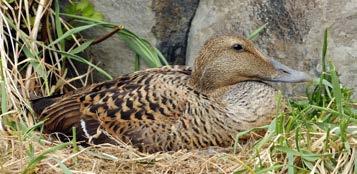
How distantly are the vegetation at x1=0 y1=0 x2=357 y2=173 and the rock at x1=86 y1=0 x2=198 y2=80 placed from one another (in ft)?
0.20

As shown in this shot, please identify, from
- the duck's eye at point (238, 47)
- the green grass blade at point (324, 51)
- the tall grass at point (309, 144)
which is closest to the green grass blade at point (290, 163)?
the tall grass at point (309, 144)

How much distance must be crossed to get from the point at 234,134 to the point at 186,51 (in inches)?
33.4

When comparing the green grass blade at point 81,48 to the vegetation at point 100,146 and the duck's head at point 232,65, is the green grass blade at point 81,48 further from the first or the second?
the duck's head at point 232,65

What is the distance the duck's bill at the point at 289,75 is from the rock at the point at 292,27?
196 millimetres

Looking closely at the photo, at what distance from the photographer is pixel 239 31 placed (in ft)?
19.2

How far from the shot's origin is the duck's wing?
5.34 metres

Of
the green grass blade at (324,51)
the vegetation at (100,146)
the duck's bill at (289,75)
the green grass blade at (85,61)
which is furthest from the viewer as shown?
the green grass blade at (85,61)

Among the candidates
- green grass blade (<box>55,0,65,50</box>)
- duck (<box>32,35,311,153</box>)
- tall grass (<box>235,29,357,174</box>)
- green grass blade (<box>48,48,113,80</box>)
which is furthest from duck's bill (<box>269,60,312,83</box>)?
green grass blade (<box>55,0,65,50</box>)

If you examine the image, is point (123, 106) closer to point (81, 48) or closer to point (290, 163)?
point (81, 48)

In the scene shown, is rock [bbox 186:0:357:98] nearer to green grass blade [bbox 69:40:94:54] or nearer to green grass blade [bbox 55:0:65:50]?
green grass blade [bbox 69:40:94:54]

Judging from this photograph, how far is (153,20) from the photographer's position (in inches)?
235

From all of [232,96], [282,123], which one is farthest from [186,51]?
[282,123]

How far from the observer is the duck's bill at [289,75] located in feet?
17.9

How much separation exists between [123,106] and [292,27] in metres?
0.90
